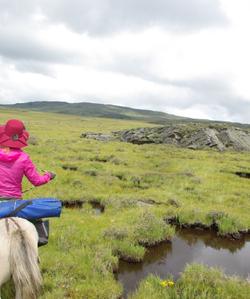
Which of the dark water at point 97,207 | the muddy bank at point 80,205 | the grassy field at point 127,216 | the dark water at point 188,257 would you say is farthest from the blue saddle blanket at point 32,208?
the muddy bank at point 80,205

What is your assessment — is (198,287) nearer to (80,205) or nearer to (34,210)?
(34,210)

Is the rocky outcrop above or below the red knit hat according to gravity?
below

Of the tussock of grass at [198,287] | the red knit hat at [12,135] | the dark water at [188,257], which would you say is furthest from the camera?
the dark water at [188,257]

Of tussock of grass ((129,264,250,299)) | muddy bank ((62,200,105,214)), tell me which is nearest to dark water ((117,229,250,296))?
tussock of grass ((129,264,250,299))

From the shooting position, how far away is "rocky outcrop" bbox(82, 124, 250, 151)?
45.1 meters

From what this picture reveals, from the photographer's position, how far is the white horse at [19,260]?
19.2 ft

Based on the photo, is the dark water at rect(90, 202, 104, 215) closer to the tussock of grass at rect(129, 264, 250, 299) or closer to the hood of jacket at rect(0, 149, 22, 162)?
the tussock of grass at rect(129, 264, 250, 299)

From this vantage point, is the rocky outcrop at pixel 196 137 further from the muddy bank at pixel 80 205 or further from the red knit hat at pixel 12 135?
the red knit hat at pixel 12 135

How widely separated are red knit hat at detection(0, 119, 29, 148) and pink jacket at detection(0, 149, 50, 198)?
0.59 ft

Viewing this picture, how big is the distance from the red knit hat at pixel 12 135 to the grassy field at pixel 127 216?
3074mm

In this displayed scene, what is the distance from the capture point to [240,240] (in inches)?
491

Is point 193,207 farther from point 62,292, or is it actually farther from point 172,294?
point 62,292

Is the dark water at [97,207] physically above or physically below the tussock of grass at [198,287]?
below

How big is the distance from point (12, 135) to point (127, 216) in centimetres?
683
